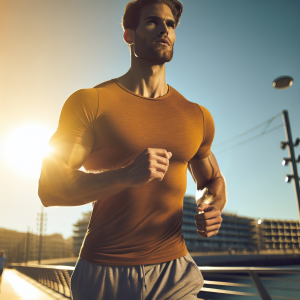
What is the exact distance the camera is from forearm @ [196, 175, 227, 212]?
1.70 metres

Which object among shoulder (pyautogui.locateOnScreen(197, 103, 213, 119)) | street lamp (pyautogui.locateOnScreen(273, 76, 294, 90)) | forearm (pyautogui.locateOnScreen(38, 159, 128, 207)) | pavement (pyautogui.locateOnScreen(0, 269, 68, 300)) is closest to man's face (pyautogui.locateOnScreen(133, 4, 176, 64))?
shoulder (pyautogui.locateOnScreen(197, 103, 213, 119))

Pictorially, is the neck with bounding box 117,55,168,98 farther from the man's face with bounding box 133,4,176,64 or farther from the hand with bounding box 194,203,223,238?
the hand with bounding box 194,203,223,238

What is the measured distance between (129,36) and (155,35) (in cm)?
24

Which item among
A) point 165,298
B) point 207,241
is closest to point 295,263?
point 207,241

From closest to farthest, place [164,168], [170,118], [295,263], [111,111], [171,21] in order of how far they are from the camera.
Answer: [164,168]
[111,111]
[170,118]
[171,21]
[295,263]

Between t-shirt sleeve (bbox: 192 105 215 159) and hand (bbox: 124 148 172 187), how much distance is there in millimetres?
676

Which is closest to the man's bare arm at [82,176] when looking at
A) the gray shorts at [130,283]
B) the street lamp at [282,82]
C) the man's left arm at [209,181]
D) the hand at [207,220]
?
the gray shorts at [130,283]

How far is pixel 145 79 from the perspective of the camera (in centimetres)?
162

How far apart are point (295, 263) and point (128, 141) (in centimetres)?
9463

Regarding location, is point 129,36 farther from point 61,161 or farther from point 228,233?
point 228,233

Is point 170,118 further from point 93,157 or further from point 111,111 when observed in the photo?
point 93,157

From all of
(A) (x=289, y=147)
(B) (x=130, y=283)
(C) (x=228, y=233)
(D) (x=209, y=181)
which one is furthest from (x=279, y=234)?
(B) (x=130, y=283)

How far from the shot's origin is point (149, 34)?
4.97 feet

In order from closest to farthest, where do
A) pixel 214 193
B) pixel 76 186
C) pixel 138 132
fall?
1. pixel 76 186
2. pixel 138 132
3. pixel 214 193
